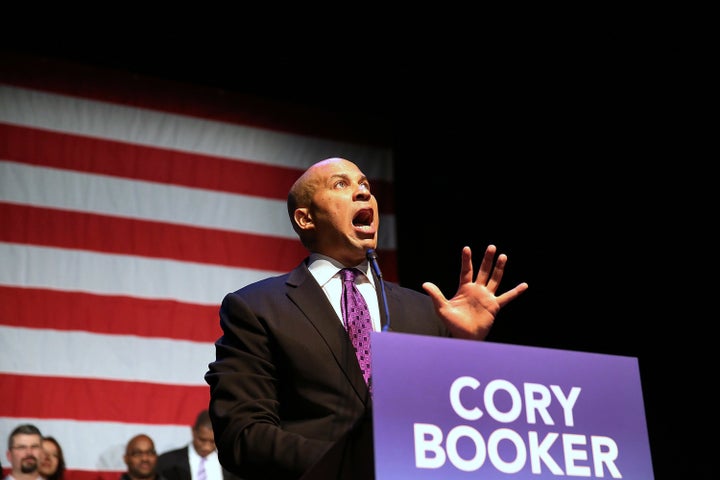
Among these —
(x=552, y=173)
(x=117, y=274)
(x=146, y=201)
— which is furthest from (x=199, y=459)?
(x=552, y=173)

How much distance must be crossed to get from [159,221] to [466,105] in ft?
5.55

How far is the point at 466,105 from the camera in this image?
172 inches

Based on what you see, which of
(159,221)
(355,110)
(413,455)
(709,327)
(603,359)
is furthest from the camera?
(355,110)

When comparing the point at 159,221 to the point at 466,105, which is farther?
the point at 159,221

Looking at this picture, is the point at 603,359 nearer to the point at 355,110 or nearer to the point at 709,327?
the point at 709,327

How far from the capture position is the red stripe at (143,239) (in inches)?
178

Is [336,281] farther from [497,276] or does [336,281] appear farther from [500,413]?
[500,413]

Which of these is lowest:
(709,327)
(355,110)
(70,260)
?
(709,327)

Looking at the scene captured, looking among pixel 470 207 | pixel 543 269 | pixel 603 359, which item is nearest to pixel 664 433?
pixel 543 269

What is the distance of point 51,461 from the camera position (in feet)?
14.1

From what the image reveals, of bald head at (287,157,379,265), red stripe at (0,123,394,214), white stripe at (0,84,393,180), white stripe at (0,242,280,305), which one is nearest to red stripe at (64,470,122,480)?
white stripe at (0,242,280,305)

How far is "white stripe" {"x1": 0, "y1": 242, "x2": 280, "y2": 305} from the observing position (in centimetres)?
448

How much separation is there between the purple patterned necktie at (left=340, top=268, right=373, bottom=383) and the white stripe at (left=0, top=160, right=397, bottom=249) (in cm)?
313

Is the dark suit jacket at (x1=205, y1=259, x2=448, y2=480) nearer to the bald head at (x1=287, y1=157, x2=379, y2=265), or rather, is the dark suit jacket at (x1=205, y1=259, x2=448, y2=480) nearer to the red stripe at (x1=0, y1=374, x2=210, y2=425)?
the bald head at (x1=287, y1=157, x2=379, y2=265)
